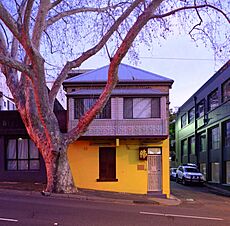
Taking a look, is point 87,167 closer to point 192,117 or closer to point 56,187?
point 56,187

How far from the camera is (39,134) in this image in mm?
20062

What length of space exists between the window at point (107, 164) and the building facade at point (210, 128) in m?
13.6

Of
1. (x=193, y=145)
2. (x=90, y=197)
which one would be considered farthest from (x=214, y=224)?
(x=193, y=145)

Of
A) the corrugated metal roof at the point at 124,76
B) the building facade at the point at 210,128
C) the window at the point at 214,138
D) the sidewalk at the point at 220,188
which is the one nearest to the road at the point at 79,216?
the corrugated metal roof at the point at 124,76

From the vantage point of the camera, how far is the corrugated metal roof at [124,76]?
27.2m

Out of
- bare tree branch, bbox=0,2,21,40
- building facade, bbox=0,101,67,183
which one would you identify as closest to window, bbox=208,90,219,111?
building facade, bbox=0,101,67,183

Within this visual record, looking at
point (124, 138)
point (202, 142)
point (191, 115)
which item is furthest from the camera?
point (191, 115)

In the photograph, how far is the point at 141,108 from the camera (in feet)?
88.8

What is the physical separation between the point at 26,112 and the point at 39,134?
51.6 inches

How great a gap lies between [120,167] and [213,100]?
2106 cm

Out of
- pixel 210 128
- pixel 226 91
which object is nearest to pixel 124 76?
pixel 226 91

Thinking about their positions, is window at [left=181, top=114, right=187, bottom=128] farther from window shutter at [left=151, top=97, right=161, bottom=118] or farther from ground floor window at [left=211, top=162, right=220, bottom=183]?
window shutter at [left=151, top=97, right=161, bottom=118]

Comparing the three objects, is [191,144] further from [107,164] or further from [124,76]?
[107,164]

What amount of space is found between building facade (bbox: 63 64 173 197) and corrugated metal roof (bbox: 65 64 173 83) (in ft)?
0.20
